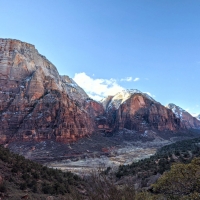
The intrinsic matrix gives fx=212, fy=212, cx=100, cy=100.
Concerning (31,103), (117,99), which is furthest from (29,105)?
(117,99)

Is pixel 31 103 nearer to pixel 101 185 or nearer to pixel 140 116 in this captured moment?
pixel 140 116

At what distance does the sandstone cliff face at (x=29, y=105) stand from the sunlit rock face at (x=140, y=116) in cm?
4834

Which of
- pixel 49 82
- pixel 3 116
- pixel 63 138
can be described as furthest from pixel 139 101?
pixel 3 116

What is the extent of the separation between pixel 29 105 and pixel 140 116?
260ft

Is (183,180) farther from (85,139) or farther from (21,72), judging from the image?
(21,72)

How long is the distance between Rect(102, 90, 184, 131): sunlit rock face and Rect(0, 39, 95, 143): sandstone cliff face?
48343 mm

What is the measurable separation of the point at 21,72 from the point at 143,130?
3002 inches

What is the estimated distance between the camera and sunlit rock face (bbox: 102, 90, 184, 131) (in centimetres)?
13475

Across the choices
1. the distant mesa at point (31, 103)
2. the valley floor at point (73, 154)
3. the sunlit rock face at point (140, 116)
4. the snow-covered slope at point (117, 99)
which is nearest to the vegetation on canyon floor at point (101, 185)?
the valley floor at point (73, 154)

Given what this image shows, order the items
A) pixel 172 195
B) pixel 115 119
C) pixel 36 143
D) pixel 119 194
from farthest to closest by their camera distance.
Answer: pixel 115 119 → pixel 36 143 → pixel 172 195 → pixel 119 194

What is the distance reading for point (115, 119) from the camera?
141750mm

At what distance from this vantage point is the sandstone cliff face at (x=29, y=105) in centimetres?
7725

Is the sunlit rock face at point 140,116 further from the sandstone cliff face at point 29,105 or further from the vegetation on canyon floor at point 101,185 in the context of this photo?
the vegetation on canyon floor at point 101,185

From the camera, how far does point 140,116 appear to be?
463ft
